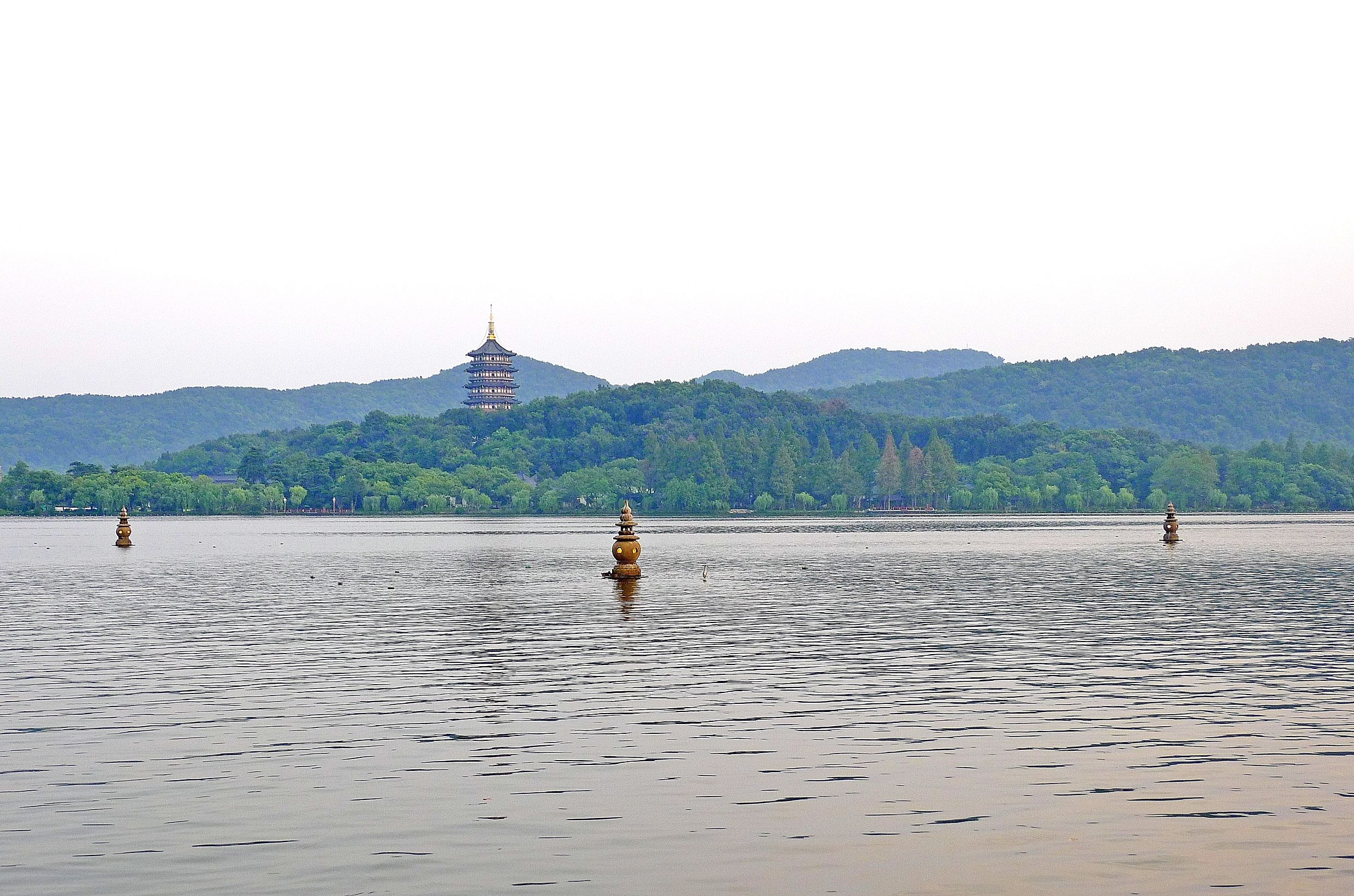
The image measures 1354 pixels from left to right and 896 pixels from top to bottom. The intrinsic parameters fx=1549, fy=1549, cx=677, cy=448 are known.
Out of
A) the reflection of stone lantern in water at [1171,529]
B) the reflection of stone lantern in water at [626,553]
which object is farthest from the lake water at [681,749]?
the reflection of stone lantern in water at [1171,529]

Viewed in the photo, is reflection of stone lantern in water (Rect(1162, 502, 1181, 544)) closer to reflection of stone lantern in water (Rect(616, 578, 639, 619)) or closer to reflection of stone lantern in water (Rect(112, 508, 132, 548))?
reflection of stone lantern in water (Rect(616, 578, 639, 619))

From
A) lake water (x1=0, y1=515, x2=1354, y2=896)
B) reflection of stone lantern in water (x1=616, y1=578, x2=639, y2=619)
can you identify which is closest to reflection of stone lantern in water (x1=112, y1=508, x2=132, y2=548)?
reflection of stone lantern in water (x1=616, y1=578, x2=639, y2=619)

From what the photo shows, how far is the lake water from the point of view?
14.4 meters

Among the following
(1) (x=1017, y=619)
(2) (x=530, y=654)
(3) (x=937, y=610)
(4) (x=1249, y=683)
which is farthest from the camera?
(3) (x=937, y=610)

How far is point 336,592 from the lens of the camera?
60156mm

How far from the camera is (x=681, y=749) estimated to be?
2083cm

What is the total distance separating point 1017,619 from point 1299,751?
23.5 meters

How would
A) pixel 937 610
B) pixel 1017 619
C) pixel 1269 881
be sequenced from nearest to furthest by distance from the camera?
pixel 1269 881 → pixel 1017 619 → pixel 937 610

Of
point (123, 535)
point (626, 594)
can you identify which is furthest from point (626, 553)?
point (123, 535)

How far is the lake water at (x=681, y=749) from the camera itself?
14352mm

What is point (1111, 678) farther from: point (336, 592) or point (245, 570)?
point (245, 570)

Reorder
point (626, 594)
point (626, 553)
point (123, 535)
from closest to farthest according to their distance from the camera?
point (626, 594)
point (626, 553)
point (123, 535)

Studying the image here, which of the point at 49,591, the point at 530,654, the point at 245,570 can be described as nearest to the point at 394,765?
the point at 530,654

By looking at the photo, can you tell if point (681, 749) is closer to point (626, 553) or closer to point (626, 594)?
point (626, 594)
